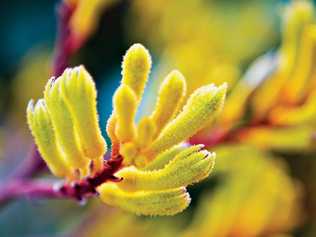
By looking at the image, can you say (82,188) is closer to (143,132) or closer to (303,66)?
(143,132)

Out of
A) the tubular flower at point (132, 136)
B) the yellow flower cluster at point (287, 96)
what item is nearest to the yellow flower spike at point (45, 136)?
the tubular flower at point (132, 136)

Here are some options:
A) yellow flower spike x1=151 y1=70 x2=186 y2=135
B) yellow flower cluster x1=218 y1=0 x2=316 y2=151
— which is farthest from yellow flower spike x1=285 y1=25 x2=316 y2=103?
yellow flower spike x1=151 y1=70 x2=186 y2=135

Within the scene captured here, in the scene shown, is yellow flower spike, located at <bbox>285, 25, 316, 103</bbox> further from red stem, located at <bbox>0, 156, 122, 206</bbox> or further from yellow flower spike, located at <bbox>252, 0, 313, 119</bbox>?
red stem, located at <bbox>0, 156, 122, 206</bbox>

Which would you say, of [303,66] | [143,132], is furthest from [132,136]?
[303,66]

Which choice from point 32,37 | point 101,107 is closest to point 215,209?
point 101,107

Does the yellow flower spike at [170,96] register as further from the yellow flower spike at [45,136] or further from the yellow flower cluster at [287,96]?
the yellow flower cluster at [287,96]

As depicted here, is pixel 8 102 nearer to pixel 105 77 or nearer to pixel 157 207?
pixel 105 77
